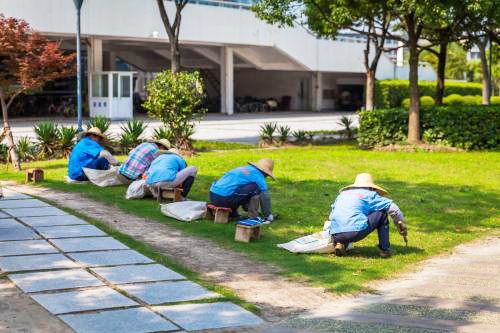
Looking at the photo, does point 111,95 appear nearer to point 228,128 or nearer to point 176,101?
point 228,128

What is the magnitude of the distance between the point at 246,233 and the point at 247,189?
Result: 901mm

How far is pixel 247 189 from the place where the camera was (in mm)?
10273

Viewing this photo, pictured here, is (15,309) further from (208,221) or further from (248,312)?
(208,221)

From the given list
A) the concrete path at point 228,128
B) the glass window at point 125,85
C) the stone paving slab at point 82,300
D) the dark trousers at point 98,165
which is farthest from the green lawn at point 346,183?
the glass window at point 125,85

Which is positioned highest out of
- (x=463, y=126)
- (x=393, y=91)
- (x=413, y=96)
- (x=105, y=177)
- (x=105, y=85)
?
(x=393, y=91)

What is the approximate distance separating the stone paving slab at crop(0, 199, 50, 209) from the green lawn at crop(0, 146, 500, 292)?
1024 millimetres

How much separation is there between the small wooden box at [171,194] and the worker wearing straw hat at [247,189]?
1287mm

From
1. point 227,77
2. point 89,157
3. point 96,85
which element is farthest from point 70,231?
point 227,77

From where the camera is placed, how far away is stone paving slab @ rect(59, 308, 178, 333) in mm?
6059

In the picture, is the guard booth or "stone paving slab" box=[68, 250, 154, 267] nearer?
"stone paving slab" box=[68, 250, 154, 267]

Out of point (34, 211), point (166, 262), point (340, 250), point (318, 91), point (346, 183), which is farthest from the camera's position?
point (318, 91)

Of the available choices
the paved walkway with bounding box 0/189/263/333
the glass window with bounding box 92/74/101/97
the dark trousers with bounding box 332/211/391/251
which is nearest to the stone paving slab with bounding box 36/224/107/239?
the paved walkway with bounding box 0/189/263/333

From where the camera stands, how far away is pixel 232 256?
351 inches

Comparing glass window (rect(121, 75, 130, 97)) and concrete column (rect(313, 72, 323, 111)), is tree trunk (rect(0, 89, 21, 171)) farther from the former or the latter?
concrete column (rect(313, 72, 323, 111))
